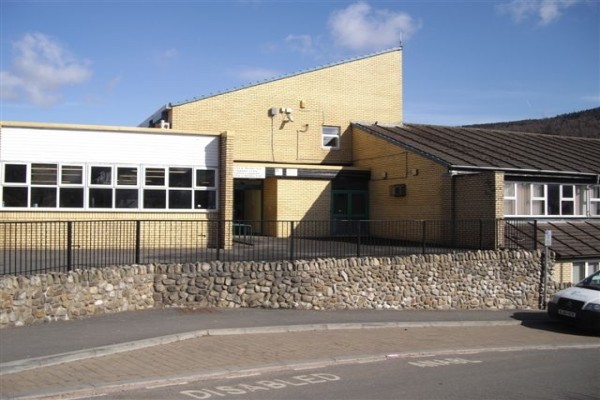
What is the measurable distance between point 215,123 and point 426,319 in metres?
15.4

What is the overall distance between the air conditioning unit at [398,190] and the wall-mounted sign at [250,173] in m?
5.54

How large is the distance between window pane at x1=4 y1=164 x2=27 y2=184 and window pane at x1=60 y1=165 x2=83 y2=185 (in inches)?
44.3

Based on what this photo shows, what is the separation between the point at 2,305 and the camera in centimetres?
1059

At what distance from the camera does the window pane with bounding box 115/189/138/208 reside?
20391 millimetres

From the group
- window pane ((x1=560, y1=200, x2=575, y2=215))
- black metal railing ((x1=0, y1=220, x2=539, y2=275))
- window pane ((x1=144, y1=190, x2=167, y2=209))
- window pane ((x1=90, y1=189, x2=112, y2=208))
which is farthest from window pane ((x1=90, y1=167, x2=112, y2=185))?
window pane ((x1=560, y1=200, x2=575, y2=215))

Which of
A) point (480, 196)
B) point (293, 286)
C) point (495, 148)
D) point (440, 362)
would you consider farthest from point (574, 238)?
point (440, 362)

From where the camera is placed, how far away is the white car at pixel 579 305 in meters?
14.0

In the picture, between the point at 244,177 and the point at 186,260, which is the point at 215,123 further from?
the point at 186,260

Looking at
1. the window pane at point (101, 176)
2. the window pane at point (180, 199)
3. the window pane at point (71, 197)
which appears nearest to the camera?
the window pane at point (71, 197)

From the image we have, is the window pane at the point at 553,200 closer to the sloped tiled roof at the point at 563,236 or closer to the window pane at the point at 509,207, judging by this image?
the sloped tiled roof at the point at 563,236

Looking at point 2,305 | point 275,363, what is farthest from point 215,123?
point 275,363

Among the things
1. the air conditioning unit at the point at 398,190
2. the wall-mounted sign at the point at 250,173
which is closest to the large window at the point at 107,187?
the wall-mounted sign at the point at 250,173

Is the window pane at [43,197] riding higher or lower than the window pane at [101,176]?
lower

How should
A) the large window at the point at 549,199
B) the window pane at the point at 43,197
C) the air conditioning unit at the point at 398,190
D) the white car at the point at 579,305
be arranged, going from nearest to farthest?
the white car at the point at 579,305 < the window pane at the point at 43,197 < the large window at the point at 549,199 < the air conditioning unit at the point at 398,190
